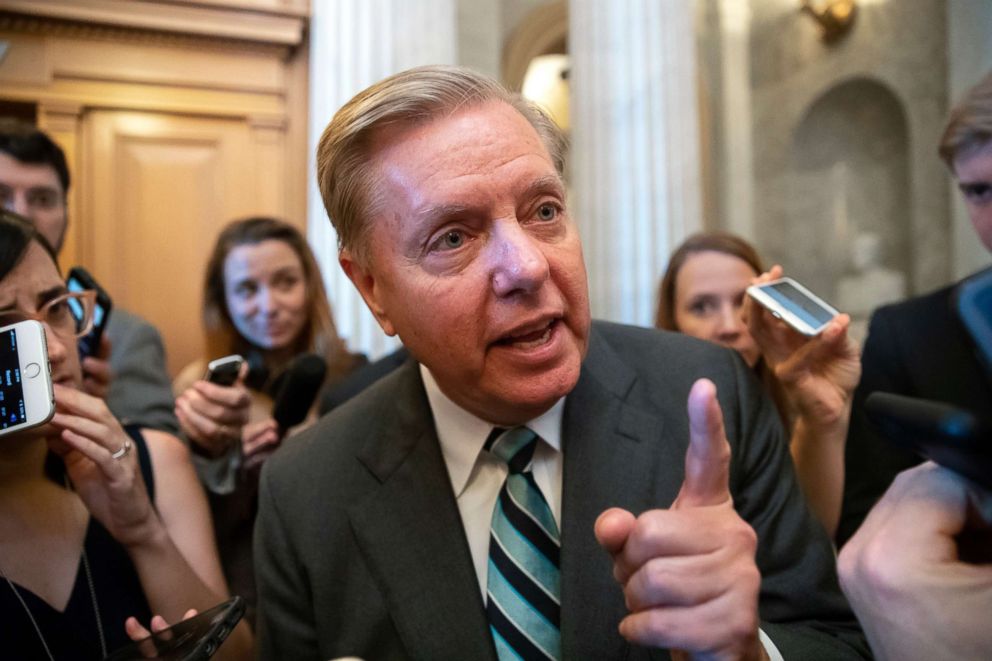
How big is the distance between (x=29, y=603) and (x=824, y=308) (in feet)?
5.12

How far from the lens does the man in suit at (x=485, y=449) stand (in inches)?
49.4

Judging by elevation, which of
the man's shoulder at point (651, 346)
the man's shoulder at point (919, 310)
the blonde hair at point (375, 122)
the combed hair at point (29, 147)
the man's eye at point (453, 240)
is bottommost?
the man's shoulder at point (651, 346)

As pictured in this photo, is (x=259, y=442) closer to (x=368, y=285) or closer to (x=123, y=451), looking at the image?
(x=123, y=451)

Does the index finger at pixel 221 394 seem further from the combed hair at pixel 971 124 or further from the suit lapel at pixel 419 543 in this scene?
the combed hair at pixel 971 124

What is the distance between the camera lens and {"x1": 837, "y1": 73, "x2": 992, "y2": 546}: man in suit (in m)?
1.45

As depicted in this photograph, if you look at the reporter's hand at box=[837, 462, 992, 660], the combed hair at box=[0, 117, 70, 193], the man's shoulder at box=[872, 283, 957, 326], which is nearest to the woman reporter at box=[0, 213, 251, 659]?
the combed hair at box=[0, 117, 70, 193]

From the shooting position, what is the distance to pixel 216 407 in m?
1.94

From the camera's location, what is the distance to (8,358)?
127cm

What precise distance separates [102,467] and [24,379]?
0.24m

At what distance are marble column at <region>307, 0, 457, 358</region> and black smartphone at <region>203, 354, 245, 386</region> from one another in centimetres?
249

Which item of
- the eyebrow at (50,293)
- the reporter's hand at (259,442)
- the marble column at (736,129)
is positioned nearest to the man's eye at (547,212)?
the eyebrow at (50,293)

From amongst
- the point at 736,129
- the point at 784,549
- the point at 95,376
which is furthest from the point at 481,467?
the point at 736,129

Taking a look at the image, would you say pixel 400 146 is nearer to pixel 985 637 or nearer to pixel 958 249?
pixel 985 637

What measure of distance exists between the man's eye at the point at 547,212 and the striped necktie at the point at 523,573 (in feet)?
1.38
